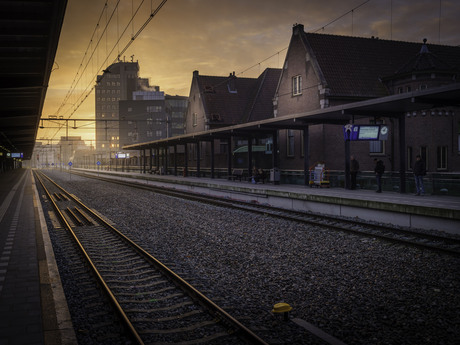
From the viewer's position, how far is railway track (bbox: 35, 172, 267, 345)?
4.72 meters

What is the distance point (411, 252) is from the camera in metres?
8.66

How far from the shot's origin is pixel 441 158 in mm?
27453

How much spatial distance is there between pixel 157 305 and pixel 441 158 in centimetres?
2727

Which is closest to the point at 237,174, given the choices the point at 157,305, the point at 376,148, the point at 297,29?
the point at 376,148

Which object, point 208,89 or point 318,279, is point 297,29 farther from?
point 318,279

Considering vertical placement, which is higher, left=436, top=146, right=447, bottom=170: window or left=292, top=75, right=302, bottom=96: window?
left=292, top=75, right=302, bottom=96: window

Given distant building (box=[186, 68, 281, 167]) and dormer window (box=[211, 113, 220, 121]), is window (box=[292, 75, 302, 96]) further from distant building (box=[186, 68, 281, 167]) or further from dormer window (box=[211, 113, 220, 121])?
dormer window (box=[211, 113, 220, 121])

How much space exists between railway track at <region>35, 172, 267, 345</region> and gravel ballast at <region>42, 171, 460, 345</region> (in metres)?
0.33

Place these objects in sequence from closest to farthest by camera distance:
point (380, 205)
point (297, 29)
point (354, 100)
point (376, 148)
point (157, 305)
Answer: point (157, 305)
point (380, 205)
point (376, 148)
point (354, 100)
point (297, 29)

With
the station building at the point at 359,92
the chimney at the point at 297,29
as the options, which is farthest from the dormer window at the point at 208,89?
the chimney at the point at 297,29

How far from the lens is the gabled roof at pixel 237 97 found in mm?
45381

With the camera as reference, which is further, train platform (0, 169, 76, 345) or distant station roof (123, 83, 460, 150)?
distant station roof (123, 83, 460, 150)

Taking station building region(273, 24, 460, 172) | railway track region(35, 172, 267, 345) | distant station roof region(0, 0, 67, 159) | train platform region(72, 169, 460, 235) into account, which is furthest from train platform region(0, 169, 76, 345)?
station building region(273, 24, 460, 172)

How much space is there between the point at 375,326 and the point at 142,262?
16.7ft
